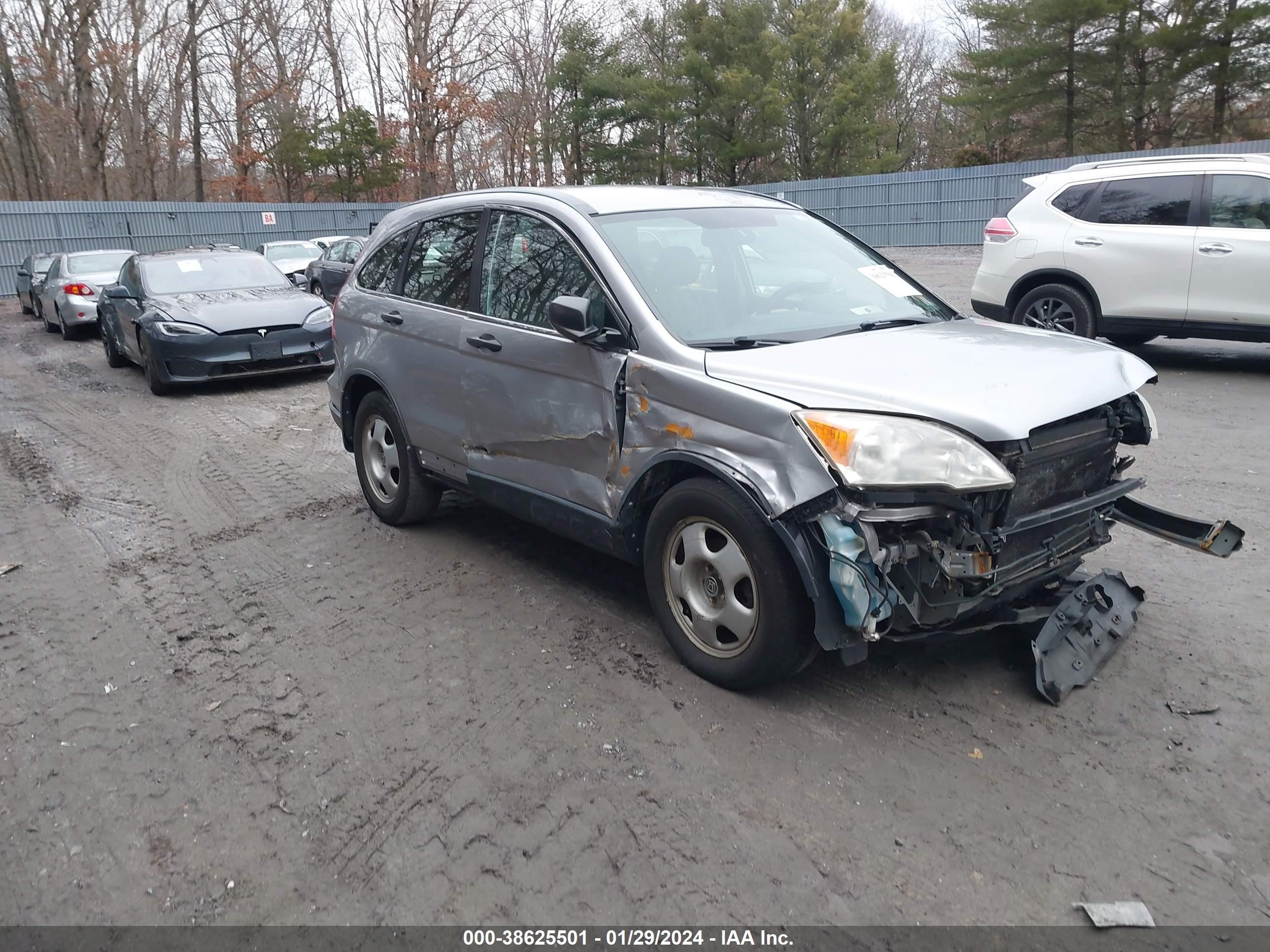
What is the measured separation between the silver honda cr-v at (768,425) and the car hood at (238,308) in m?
6.19

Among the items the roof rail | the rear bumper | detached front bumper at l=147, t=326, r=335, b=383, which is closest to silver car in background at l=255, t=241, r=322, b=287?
the rear bumper

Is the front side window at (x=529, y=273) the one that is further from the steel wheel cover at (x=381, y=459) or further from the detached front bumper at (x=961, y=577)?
the detached front bumper at (x=961, y=577)

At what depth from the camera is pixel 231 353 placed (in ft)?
35.4

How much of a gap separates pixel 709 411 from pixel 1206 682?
216 centimetres

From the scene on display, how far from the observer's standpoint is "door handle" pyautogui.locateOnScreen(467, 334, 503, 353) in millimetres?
4691

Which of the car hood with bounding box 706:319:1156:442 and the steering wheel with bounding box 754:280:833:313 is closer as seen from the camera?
the car hood with bounding box 706:319:1156:442

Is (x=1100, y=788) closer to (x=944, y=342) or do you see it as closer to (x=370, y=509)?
(x=944, y=342)

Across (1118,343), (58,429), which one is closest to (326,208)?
(58,429)

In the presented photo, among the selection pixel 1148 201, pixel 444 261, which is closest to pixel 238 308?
pixel 444 261

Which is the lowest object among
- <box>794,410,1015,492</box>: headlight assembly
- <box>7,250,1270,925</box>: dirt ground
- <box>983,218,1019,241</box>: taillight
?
<box>7,250,1270,925</box>: dirt ground

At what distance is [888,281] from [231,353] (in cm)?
826

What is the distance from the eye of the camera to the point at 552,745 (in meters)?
3.52

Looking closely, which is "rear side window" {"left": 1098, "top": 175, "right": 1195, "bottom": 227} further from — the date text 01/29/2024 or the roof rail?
the date text 01/29/2024

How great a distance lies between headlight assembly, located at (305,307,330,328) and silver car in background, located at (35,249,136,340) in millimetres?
6394
